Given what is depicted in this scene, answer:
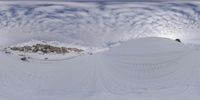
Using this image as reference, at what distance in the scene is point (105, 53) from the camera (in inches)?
468

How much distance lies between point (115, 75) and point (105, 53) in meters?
1.22

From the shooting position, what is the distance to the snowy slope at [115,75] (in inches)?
395

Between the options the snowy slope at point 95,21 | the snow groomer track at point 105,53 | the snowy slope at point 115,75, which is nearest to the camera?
the snowy slope at point 95,21

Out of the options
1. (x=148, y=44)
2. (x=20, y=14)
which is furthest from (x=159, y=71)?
(x=20, y=14)

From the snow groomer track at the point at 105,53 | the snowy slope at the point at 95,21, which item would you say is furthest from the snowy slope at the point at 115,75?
the snowy slope at the point at 95,21

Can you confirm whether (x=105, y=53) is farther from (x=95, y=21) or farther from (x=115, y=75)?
(x=95, y=21)

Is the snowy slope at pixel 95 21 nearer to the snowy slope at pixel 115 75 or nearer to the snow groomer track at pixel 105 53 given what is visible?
the snow groomer track at pixel 105 53

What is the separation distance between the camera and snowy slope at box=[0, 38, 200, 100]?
10.0 m

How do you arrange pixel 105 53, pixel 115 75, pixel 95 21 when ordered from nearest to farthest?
pixel 95 21
pixel 105 53
pixel 115 75

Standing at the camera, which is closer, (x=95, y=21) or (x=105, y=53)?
(x=95, y=21)

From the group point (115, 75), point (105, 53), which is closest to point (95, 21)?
point (105, 53)

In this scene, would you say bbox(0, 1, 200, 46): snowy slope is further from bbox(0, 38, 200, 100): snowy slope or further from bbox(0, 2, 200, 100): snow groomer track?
bbox(0, 38, 200, 100): snowy slope

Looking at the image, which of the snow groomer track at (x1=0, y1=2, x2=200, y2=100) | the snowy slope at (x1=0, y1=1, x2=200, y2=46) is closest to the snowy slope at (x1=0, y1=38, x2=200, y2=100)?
the snow groomer track at (x1=0, y1=2, x2=200, y2=100)

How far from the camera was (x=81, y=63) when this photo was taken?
12.7 metres
